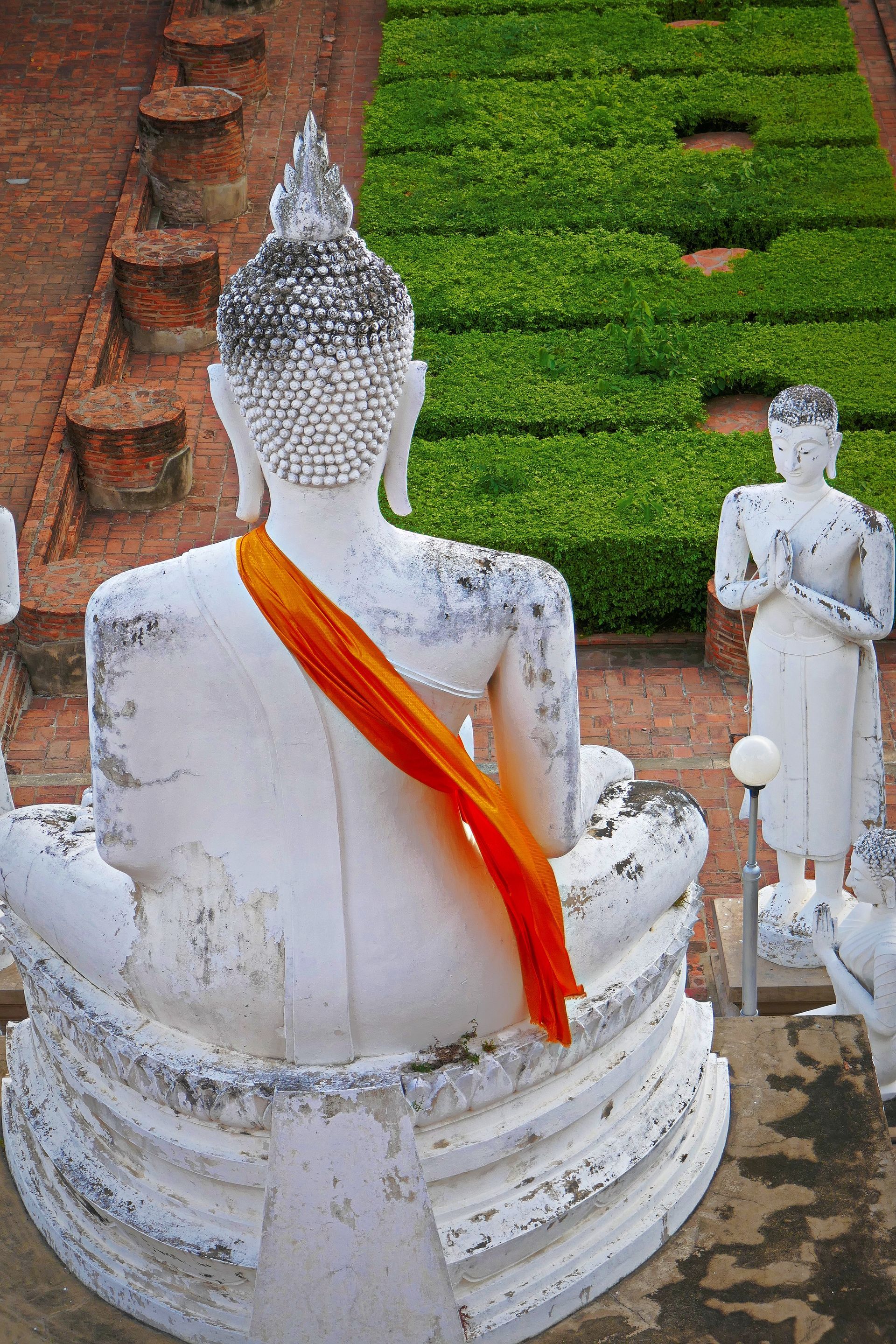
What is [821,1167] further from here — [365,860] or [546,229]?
[546,229]

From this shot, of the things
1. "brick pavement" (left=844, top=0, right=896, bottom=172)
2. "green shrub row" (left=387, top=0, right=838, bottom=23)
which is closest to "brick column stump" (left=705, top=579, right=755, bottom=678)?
"brick pavement" (left=844, top=0, right=896, bottom=172)

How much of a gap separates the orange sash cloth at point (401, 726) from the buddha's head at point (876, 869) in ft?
7.44

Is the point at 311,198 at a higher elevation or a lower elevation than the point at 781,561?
higher

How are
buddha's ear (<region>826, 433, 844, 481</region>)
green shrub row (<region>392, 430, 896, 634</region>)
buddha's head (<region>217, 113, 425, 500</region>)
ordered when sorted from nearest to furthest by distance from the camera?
buddha's head (<region>217, 113, 425, 500</region>), buddha's ear (<region>826, 433, 844, 481</region>), green shrub row (<region>392, 430, 896, 634</region>)

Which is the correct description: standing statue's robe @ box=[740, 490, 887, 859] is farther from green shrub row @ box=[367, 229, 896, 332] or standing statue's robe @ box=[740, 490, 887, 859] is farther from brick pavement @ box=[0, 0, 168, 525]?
green shrub row @ box=[367, 229, 896, 332]

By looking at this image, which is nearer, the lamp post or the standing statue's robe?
the lamp post

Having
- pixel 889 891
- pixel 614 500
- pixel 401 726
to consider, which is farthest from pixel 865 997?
pixel 614 500

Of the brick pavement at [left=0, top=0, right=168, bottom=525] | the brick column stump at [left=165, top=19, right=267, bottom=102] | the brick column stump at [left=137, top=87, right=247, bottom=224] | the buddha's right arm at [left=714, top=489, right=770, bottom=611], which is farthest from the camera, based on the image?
the brick column stump at [left=165, top=19, right=267, bottom=102]

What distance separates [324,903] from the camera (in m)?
3.94

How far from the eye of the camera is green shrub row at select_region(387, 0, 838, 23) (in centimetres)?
1673

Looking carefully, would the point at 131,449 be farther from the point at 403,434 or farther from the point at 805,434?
the point at 403,434

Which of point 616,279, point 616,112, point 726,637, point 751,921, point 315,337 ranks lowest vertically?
point 751,921

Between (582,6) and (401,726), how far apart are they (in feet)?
46.8

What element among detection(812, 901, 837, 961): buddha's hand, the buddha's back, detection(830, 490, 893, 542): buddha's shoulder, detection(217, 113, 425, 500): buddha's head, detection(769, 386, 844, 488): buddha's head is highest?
detection(217, 113, 425, 500): buddha's head
